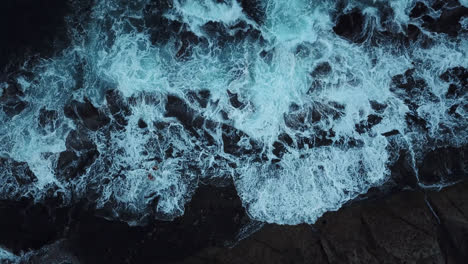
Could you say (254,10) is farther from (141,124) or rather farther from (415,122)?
(415,122)

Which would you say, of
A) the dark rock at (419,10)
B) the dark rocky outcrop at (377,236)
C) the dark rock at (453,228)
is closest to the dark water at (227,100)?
the dark rock at (419,10)

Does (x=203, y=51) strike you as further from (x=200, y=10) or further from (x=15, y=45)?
(x=15, y=45)

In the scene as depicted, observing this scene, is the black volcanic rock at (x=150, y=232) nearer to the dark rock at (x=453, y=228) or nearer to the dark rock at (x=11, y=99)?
the dark rock at (x=11, y=99)

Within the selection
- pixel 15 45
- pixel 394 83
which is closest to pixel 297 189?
pixel 394 83

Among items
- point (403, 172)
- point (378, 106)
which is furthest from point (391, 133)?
point (403, 172)

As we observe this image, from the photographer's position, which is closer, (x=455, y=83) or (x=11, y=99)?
(x=455, y=83)

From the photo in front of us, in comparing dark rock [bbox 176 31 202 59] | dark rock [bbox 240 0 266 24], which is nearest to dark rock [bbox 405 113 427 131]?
dark rock [bbox 240 0 266 24]
